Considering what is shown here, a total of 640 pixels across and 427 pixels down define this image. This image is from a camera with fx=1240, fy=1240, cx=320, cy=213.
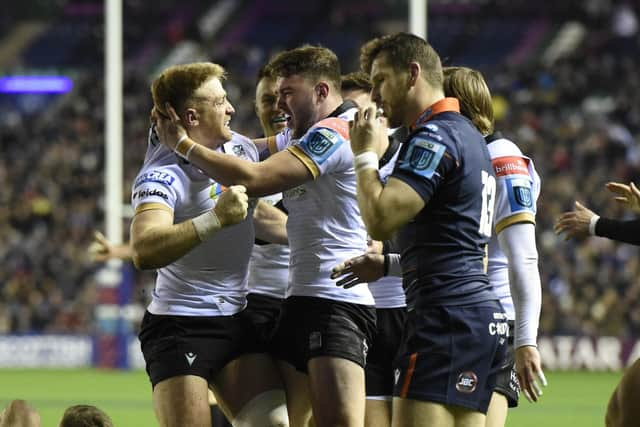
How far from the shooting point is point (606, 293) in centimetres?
1964

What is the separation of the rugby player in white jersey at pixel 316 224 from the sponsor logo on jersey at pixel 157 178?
0.17 m

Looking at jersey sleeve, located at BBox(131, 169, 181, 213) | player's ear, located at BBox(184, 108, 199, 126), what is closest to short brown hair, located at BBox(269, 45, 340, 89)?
player's ear, located at BBox(184, 108, 199, 126)

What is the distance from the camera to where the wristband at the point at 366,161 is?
448 centimetres

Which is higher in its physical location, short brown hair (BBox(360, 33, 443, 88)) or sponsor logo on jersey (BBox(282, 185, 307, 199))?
short brown hair (BBox(360, 33, 443, 88))

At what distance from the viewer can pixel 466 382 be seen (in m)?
4.48

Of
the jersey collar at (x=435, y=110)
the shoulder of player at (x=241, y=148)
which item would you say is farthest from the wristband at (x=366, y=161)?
the shoulder of player at (x=241, y=148)

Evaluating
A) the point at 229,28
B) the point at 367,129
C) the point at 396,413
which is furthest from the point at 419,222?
the point at 229,28

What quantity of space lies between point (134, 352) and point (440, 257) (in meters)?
14.9

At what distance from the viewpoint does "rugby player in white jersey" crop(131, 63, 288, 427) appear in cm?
525

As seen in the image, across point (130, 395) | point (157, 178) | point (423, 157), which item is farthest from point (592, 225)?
point (130, 395)

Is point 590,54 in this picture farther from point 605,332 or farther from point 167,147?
point 167,147

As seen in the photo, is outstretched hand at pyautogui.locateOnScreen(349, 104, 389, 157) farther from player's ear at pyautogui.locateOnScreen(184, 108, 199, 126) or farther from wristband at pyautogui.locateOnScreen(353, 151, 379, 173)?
player's ear at pyautogui.locateOnScreen(184, 108, 199, 126)

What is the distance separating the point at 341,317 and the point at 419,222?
976 mm

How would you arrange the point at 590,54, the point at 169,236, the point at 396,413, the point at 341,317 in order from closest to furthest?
the point at 396,413 → the point at 169,236 → the point at 341,317 → the point at 590,54
